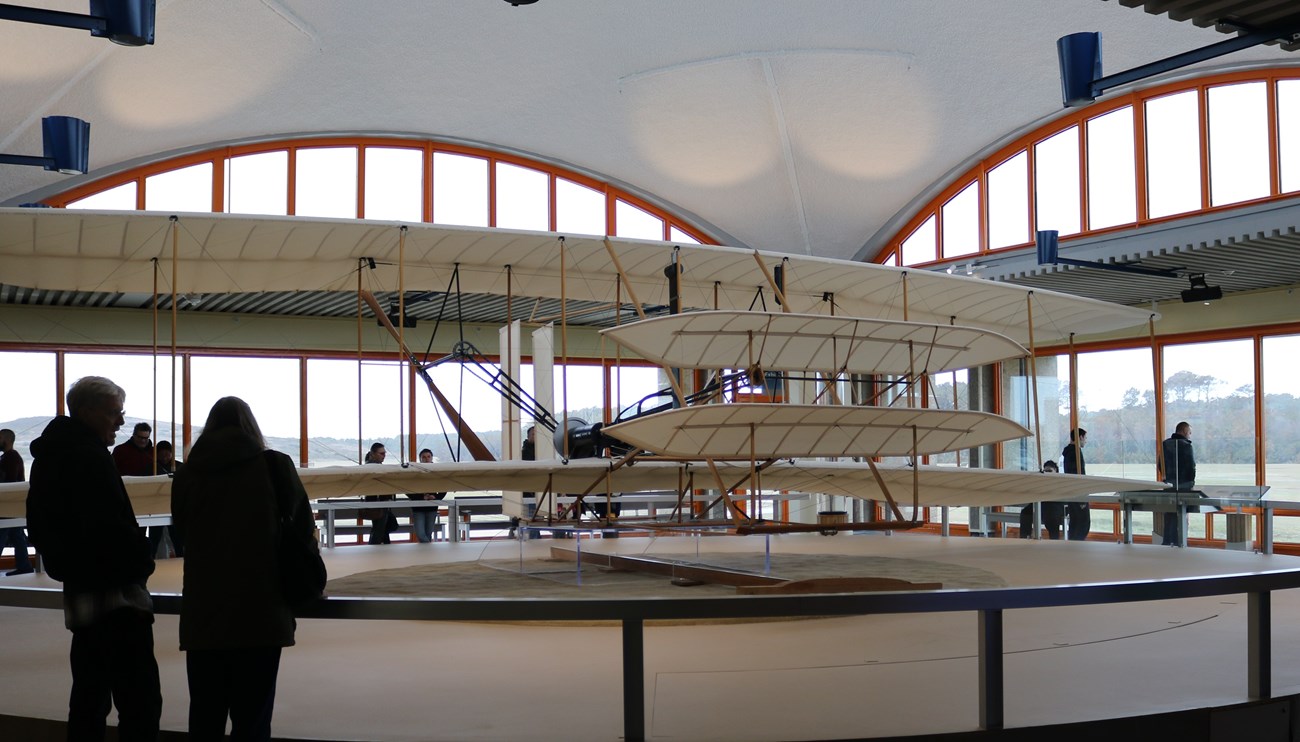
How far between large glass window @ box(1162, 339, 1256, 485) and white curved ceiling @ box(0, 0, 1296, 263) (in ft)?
14.9

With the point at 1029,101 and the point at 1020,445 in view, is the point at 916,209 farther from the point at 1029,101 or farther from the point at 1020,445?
the point at 1020,445

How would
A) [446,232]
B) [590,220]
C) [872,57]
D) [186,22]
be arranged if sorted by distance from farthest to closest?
[590,220] → [872,57] → [186,22] → [446,232]

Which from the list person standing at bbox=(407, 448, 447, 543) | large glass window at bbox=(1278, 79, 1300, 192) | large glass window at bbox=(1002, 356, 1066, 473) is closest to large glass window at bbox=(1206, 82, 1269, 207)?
large glass window at bbox=(1278, 79, 1300, 192)

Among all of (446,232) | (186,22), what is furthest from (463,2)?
(446,232)

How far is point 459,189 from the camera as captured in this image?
19.5 meters

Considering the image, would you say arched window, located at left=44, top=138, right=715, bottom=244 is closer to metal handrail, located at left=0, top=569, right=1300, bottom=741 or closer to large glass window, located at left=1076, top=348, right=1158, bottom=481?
large glass window, located at left=1076, top=348, right=1158, bottom=481

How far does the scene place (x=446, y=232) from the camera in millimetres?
9297

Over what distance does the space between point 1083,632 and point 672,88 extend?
13759 mm

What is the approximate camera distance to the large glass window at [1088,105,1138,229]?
16.7 meters

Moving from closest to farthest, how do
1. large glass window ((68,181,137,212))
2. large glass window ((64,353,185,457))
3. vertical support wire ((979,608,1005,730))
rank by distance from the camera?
vertical support wire ((979,608,1005,730))
large glass window ((68,181,137,212))
large glass window ((64,353,185,457))

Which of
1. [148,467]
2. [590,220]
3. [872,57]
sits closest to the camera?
[148,467]

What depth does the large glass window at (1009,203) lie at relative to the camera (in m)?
18.5

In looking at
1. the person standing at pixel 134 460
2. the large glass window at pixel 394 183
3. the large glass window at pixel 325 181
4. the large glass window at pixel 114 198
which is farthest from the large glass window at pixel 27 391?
the person standing at pixel 134 460

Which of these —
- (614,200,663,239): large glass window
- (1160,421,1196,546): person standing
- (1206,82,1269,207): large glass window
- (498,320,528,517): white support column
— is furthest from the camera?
(614,200,663,239): large glass window
